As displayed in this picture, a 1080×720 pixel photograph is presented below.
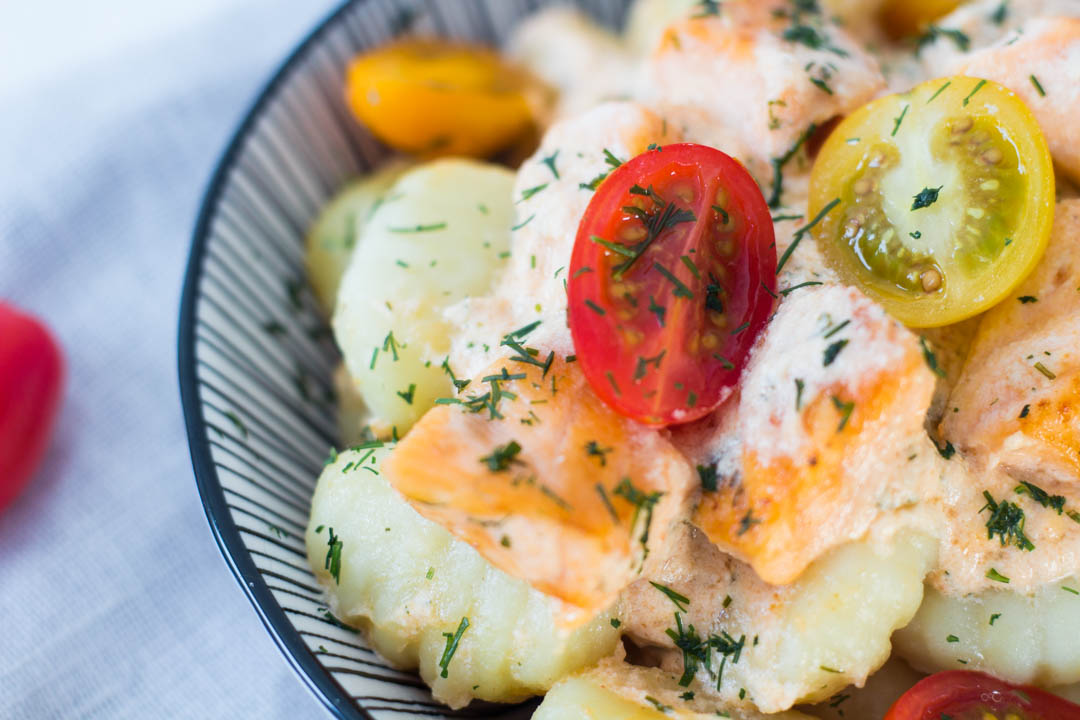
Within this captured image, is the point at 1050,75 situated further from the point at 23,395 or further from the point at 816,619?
the point at 23,395

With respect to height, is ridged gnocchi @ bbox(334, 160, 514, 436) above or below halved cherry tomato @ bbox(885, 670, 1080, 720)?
above

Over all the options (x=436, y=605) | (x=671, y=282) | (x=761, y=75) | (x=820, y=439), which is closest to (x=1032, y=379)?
(x=820, y=439)

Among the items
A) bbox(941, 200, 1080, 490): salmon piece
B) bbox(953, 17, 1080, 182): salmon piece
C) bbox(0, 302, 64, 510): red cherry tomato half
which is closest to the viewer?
bbox(941, 200, 1080, 490): salmon piece

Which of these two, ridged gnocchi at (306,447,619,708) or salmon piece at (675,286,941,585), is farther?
ridged gnocchi at (306,447,619,708)

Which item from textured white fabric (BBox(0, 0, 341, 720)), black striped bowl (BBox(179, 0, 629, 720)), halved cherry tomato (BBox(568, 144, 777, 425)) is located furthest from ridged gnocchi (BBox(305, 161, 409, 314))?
halved cherry tomato (BBox(568, 144, 777, 425))

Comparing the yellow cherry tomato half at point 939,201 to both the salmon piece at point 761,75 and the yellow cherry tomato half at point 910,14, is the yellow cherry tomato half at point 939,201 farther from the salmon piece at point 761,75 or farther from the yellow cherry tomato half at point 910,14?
the yellow cherry tomato half at point 910,14

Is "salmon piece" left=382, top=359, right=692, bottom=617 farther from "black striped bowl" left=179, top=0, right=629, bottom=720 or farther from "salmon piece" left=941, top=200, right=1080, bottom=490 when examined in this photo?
"salmon piece" left=941, top=200, right=1080, bottom=490

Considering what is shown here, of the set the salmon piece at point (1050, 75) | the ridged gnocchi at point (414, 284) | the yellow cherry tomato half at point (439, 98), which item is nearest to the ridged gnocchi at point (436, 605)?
the ridged gnocchi at point (414, 284)
